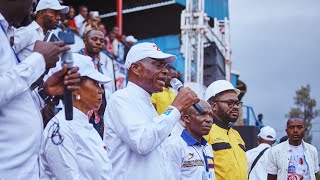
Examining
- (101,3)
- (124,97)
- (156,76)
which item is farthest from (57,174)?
(101,3)

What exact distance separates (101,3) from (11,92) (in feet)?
60.4

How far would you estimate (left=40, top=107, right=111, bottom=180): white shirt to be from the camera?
10.3ft

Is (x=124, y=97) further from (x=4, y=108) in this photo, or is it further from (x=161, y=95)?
(x=161, y=95)

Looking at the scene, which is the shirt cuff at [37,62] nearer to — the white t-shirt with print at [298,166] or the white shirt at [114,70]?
the white t-shirt with print at [298,166]

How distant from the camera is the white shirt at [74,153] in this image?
3145 mm

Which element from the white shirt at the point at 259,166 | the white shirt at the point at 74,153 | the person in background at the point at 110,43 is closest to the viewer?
the white shirt at the point at 74,153

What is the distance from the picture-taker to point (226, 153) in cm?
536

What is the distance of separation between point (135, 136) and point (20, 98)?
1085 millimetres

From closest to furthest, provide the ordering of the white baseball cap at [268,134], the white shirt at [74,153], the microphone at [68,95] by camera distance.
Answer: the microphone at [68,95] < the white shirt at [74,153] < the white baseball cap at [268,134]

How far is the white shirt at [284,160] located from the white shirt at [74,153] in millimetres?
4432

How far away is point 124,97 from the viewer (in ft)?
12.8

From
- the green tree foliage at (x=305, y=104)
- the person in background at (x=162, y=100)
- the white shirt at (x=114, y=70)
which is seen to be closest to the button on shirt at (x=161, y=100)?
the person in background at (x=162, y=100)

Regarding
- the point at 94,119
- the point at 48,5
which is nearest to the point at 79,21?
the point at 48,5

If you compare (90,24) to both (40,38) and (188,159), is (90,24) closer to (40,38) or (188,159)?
(40,38)
